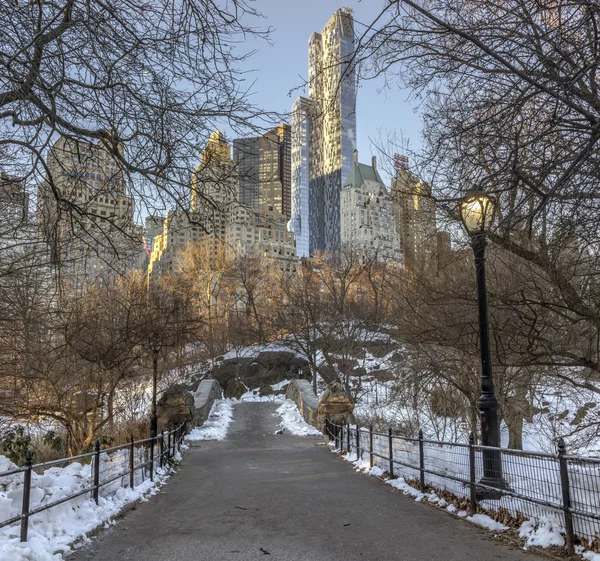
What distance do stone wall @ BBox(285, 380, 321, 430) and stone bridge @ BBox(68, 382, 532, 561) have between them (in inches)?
386

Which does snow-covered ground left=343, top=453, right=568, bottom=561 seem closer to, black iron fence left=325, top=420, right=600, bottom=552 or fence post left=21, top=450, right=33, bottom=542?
black iron fence left=325, top=420, right=600, bottom=552

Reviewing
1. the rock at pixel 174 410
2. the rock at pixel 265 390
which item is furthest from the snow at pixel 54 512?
the rock at pixel 265 390

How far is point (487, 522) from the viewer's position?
669cm

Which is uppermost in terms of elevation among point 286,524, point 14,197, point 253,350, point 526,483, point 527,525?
point 14,197

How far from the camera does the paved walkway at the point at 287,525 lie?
19.2 feet

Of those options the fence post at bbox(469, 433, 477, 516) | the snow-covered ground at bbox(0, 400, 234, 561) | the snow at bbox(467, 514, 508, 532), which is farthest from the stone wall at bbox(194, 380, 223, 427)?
the snow at bbox(467, 514, 508, 532)

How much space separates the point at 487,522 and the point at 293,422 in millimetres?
18504

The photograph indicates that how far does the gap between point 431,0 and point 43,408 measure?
42.5 feet

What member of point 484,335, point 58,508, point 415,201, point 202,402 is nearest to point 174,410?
point 202,402

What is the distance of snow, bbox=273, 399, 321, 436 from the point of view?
72.2 ft

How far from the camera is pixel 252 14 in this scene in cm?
525

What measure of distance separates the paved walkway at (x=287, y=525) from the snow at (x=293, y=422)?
30.3 feet

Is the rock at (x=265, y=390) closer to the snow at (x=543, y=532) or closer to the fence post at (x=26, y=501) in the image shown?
the snow at (x=543, y=532)

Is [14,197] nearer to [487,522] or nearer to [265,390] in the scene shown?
[487,522]
